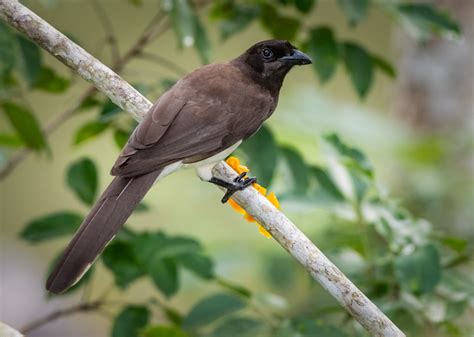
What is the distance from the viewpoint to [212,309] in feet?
11.3

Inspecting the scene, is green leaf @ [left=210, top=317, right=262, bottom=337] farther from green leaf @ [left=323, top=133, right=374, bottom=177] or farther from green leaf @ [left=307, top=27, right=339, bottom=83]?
green leaf @ [left=307, top=27, right=339, bottom=83]

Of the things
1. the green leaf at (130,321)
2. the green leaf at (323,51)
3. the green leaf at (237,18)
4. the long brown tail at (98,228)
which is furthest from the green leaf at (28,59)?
the green leaf at (323,51)

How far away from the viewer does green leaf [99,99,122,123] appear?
134 inches

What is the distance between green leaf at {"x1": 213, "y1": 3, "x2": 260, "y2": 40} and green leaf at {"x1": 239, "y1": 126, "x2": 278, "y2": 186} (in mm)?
514

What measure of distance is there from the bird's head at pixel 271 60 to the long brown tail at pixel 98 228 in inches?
31.7

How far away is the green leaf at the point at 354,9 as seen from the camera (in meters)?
3.54

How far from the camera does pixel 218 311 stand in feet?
11.3

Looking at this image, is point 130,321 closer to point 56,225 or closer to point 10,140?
point 56,225

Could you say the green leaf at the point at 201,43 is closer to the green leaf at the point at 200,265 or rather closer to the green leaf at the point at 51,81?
the green leaf at the point at 51,81

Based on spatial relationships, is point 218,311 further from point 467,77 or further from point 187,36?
point 467,77

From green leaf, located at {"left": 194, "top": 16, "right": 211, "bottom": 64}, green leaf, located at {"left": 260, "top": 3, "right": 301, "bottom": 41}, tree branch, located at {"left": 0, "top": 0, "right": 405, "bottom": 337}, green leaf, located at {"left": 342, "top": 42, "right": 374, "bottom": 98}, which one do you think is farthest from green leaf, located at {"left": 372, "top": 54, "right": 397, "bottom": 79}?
tree branch, located at {"left": 0, "top": 0, "right": 405, "bottom": 337}

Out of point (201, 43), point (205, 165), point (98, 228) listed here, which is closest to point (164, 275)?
point (205, 165)

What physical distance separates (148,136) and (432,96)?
13.1ft

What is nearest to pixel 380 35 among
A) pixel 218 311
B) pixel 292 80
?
pixel 292 80
